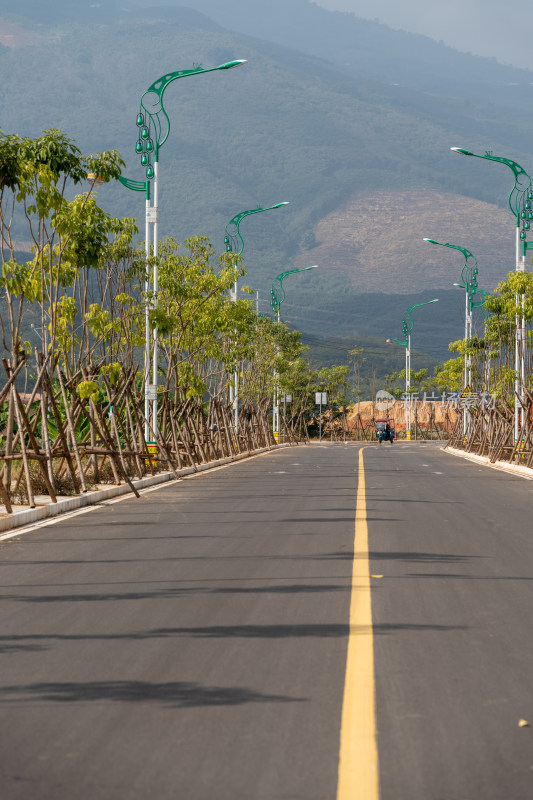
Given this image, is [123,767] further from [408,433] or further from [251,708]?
[408,433]

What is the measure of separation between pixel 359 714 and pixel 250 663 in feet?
3.88

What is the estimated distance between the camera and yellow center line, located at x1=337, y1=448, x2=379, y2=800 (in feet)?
15.6

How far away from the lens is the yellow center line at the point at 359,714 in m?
4.76

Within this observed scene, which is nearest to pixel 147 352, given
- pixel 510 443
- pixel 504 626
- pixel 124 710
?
pixel 510 443

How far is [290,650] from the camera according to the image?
7.18 m

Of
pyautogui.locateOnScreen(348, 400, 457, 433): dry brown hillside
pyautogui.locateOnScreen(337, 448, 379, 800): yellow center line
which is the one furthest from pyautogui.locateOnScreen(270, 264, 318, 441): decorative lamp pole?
pyautogui.locateOnScreen(337, 448, 379, 800): yellow center line

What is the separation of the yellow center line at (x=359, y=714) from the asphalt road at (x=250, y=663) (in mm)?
52

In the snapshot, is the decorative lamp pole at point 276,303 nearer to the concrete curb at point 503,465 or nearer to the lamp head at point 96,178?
the concrete curb at point 503,465

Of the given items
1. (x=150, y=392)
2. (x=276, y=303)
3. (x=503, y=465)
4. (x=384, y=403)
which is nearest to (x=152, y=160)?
(x=150, y=392)

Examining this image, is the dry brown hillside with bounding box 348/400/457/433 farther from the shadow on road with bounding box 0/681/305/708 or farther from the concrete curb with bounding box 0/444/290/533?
the shadow on road with bounding box 0/681/305/708

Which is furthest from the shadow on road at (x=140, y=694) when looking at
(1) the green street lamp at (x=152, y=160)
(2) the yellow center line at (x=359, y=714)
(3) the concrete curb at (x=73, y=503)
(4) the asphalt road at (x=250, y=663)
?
(1) the green street lamp at (x=152, y=160)

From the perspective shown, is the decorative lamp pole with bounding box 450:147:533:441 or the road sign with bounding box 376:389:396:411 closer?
the decorative lamp pole with bounding box 450:147:533:441

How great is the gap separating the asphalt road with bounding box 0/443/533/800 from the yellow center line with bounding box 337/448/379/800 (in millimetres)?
52

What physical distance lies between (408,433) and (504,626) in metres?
79.0
